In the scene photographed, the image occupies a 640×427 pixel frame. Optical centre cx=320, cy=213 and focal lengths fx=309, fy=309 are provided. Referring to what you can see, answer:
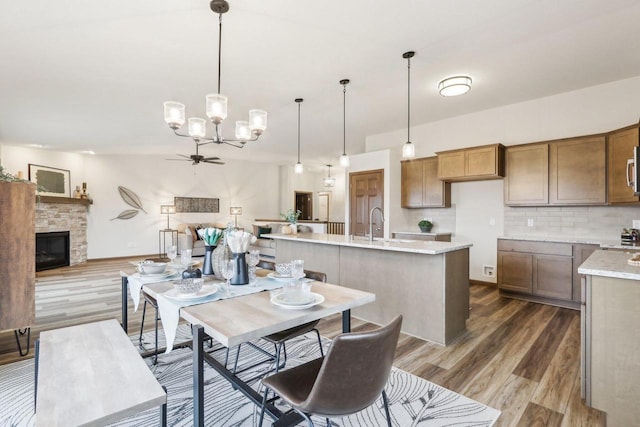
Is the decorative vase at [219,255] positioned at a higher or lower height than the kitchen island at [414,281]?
higher

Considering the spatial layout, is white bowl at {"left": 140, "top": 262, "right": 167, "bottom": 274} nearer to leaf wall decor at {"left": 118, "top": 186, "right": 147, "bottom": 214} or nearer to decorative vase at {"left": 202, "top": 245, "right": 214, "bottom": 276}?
decorative vase at {"left": 202, "top": 245, "right": 214, "bottom": 276}

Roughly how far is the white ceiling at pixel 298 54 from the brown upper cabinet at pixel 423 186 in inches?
37.5

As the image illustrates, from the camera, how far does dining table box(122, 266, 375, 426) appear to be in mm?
1320

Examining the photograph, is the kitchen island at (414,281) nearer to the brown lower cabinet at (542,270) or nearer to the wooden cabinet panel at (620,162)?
the brown lower cabinet at (542,270)

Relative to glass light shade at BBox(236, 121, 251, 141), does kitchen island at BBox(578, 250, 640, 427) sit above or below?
below

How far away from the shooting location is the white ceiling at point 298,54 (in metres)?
2.44

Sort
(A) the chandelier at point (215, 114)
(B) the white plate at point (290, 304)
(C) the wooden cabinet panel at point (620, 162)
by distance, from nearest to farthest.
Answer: (B) the white plate at point (290, 304) < (A) the chandelier at point (215, 114) < (C) the wooden cabinet panel at point (620, 162)

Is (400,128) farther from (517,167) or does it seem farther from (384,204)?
(517,167)

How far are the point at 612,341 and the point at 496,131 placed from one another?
3.80 metres

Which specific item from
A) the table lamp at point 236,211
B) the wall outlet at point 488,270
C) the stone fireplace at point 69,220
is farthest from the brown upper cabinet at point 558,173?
the stone fireplace at point 69,220

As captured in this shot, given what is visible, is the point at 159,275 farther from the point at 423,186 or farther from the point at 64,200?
the point at 64,200

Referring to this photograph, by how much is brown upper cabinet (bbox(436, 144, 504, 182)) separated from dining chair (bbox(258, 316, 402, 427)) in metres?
4.16

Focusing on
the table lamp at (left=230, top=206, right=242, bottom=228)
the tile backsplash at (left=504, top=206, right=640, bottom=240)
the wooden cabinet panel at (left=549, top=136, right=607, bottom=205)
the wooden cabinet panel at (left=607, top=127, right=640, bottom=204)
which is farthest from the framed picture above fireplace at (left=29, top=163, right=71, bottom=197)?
the wooden cabinet panel at (left=607, top=127, right=640, bottom=204)

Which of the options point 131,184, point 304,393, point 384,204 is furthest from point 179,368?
point 131,184
